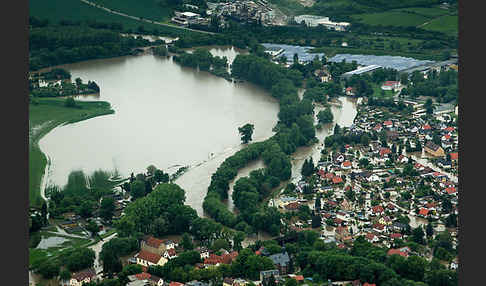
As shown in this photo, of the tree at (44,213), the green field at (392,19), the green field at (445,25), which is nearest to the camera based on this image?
the tree at (44,213)

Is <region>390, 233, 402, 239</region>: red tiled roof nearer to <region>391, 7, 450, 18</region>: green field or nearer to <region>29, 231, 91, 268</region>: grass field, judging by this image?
<region>29, 231, 91, 268</region>: grass field

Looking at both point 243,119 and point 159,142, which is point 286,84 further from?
point 159,142

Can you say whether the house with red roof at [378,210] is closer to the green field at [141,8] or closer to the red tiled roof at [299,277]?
the red tiled roof at [299,277]

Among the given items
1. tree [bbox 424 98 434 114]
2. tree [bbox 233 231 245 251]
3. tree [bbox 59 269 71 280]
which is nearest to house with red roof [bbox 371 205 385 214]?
tree [bbox 233 231 245 251]

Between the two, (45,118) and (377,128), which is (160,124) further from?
(377,128)

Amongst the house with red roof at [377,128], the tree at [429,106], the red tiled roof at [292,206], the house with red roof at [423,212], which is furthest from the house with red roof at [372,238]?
the tree at [429,106]

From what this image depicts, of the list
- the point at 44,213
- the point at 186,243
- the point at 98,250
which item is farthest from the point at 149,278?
the point at 44,213

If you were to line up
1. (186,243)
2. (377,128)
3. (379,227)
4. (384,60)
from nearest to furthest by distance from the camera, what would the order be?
1. (186,243)
2. (379,227)
3. (377,128)
4. (384,60)
